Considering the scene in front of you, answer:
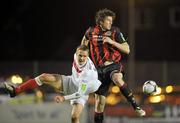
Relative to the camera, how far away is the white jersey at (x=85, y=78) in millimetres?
14297

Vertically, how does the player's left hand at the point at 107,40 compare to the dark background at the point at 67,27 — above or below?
above

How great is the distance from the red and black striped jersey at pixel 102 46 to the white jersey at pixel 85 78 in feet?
1.46

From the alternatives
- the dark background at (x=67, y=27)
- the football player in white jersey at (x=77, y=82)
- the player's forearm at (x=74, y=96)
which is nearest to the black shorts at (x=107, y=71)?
the football player in white jersey at (x=77, y=82)

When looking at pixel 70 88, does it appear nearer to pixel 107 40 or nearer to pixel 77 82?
pixel 77 82

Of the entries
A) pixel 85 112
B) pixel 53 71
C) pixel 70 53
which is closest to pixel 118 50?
pixel 85 112

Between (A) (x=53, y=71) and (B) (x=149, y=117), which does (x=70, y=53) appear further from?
(B) (x=149, y=117)

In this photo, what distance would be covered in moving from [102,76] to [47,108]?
10183 millimetres

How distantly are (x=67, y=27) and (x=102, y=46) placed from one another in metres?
41.1

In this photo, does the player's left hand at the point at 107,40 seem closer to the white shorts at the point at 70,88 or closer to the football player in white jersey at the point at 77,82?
the football player in white jersey at the point at 77,82

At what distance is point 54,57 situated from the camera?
55.0 metres

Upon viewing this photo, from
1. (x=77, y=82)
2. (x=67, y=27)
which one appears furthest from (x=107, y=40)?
(x=67, y=27)

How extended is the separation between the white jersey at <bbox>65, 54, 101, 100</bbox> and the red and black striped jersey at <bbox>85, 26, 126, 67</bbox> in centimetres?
44

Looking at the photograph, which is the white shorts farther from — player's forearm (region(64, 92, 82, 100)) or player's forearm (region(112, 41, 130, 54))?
player's forearm (region(112, 41, 130, 54))

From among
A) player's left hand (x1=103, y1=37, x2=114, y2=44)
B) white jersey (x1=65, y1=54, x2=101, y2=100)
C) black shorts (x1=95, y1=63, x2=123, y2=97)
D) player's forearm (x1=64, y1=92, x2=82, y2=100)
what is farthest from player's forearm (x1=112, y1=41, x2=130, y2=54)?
player's forearm (x1=64, y1=92, x2=82, y2=100)
